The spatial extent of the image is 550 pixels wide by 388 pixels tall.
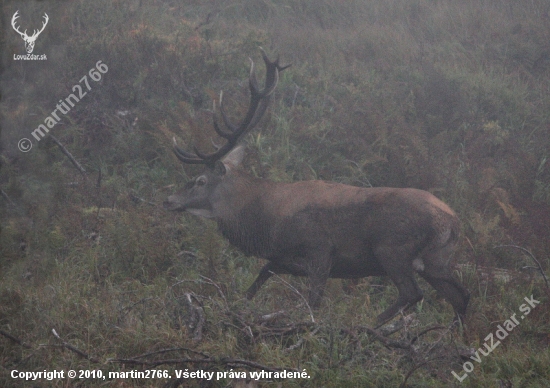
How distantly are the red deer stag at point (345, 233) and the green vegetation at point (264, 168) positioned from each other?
254 millimetres

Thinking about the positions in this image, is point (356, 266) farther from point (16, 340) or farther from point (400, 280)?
point (16, 340)

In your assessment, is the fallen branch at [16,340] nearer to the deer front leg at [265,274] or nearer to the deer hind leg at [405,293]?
the deer front leg at [265,274]

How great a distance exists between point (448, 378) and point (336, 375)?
0.77 metres

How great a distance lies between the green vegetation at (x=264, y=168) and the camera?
16.7ft

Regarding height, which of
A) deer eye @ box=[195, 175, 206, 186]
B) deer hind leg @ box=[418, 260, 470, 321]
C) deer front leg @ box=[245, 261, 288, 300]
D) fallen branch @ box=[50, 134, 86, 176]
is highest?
deer eye @ box=[195, 175, 206, 186]

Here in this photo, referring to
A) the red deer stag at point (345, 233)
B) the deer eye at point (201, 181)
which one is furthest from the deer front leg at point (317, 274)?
the deer eye at point (201, 181)

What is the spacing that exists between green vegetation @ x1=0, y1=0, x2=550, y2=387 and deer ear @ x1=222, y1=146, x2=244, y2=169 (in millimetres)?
875

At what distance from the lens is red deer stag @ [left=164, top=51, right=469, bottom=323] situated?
6266 mm

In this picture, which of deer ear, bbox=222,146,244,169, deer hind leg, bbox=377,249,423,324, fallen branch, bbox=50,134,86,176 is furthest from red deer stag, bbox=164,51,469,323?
fallen branch, bbox=50,134,86,176

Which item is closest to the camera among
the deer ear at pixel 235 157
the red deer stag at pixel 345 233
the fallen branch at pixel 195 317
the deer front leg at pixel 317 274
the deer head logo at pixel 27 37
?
the fallen branch at pixel 195 317

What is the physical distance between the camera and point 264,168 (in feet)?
29.2

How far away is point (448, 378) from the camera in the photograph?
465 cm

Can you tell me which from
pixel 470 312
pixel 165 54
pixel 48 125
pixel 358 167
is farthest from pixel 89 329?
pixel 165 54

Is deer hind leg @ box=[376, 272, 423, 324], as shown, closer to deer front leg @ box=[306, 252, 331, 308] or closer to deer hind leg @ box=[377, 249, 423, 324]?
deer hind leg @ box=[377, 249, 423, 324]
